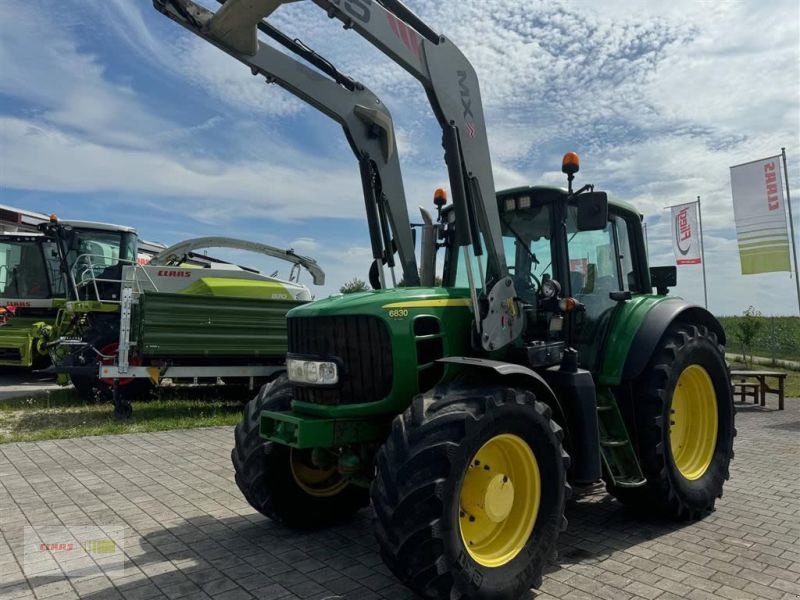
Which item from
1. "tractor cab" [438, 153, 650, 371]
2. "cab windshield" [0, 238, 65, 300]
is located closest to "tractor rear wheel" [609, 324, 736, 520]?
"tractor cab" [438, 153, 650, 371]

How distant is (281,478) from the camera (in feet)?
14.1

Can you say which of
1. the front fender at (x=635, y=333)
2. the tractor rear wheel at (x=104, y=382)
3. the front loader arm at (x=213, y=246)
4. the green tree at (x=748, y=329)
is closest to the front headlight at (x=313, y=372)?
the front fender at (x=635, y=333)

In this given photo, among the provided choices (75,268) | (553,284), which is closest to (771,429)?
(553,284)

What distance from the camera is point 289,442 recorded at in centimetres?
362

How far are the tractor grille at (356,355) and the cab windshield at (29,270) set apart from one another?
38.1 ft

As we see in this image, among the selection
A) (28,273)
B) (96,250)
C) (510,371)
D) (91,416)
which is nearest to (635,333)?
(510,371)

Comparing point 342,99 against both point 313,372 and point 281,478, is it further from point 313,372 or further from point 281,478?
point 281,478

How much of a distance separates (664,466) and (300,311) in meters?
2.74

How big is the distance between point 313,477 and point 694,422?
3.11 m

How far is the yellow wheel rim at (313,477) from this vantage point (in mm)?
4355

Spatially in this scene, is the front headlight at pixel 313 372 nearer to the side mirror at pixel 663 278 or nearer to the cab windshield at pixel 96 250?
the side mirror at pixel 663 278

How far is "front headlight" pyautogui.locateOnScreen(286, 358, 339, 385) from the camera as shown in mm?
3697

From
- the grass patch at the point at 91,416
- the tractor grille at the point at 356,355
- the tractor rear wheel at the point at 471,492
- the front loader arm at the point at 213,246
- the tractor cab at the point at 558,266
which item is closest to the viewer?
the tractor rear wheel at the point at 471,492

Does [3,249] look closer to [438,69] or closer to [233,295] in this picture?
[233,295]
